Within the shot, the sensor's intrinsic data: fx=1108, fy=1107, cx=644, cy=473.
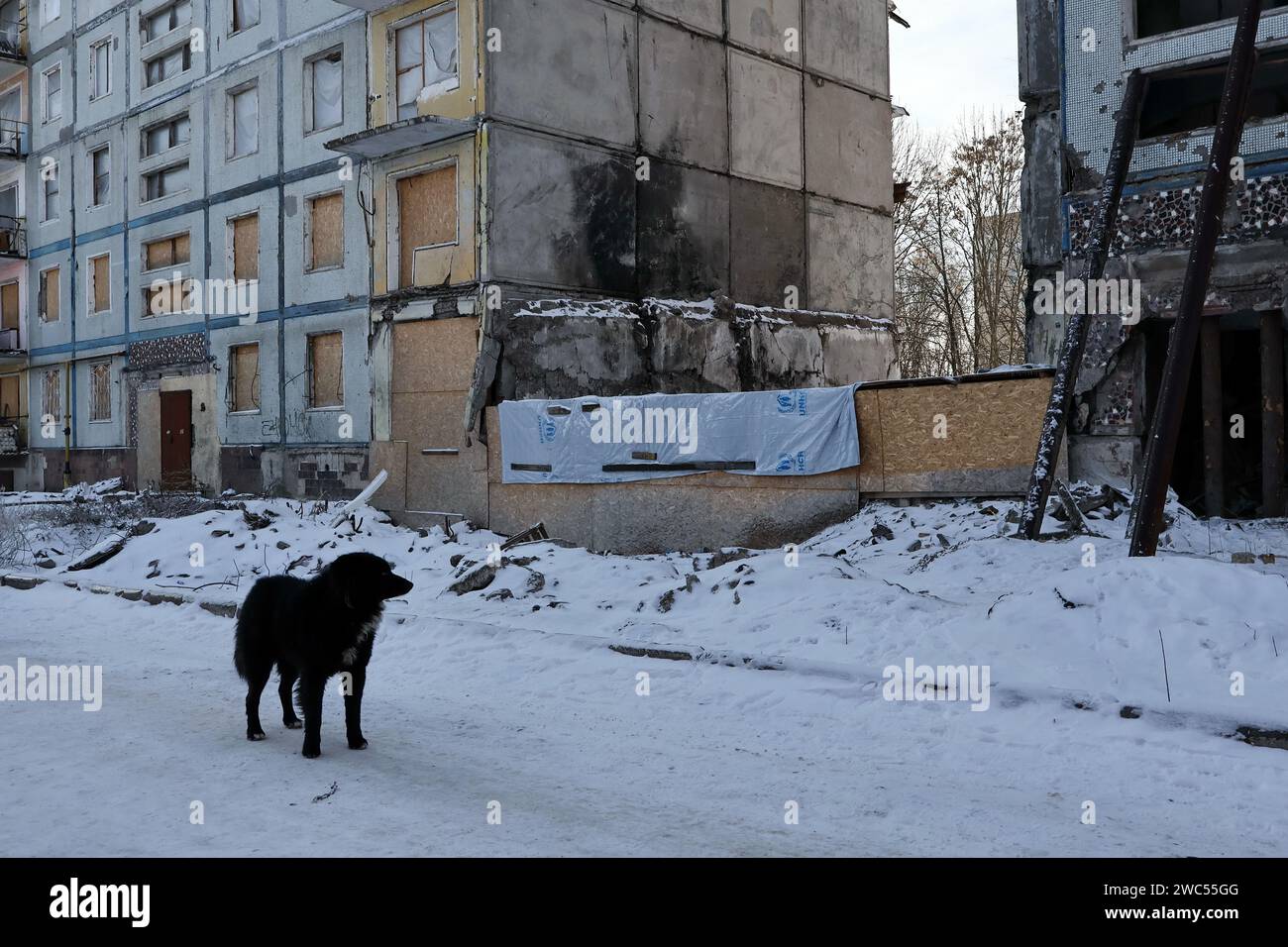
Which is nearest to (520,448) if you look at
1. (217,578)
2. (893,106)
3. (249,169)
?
(217,578)

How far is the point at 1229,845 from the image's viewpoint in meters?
4.54

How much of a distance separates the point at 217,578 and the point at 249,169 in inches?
529

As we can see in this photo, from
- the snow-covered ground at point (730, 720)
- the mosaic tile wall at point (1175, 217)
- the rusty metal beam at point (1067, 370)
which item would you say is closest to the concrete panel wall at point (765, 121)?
the mosaic tile wall at point (1175, 217)

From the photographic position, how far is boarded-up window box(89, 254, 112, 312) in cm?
2884

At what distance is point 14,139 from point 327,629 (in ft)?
110

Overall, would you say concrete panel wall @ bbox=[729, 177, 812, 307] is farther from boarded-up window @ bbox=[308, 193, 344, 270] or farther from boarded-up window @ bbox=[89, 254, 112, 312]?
boarded-up window @ bbox=[89, 254, 112, 312]

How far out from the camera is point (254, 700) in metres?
6.41

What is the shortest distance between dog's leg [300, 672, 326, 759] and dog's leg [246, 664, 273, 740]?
21.8 inches

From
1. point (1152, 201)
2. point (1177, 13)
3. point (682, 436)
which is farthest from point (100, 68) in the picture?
point (1152, 201)

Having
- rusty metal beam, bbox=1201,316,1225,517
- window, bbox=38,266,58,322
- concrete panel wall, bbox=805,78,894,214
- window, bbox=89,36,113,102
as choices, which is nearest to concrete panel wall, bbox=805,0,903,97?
concrete panel wall, bbox=805,78,894,214

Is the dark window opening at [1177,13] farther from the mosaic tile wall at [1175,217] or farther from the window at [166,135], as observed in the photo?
the window at [166,135]

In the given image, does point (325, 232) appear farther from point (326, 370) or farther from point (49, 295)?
point (49, 295)

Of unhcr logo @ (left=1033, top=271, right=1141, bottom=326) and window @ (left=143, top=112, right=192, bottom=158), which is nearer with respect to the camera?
unhcr logo @ (left=1033, top=271, right=1141, bottom=326)

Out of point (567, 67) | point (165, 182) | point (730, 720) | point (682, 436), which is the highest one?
point (567, 67)
